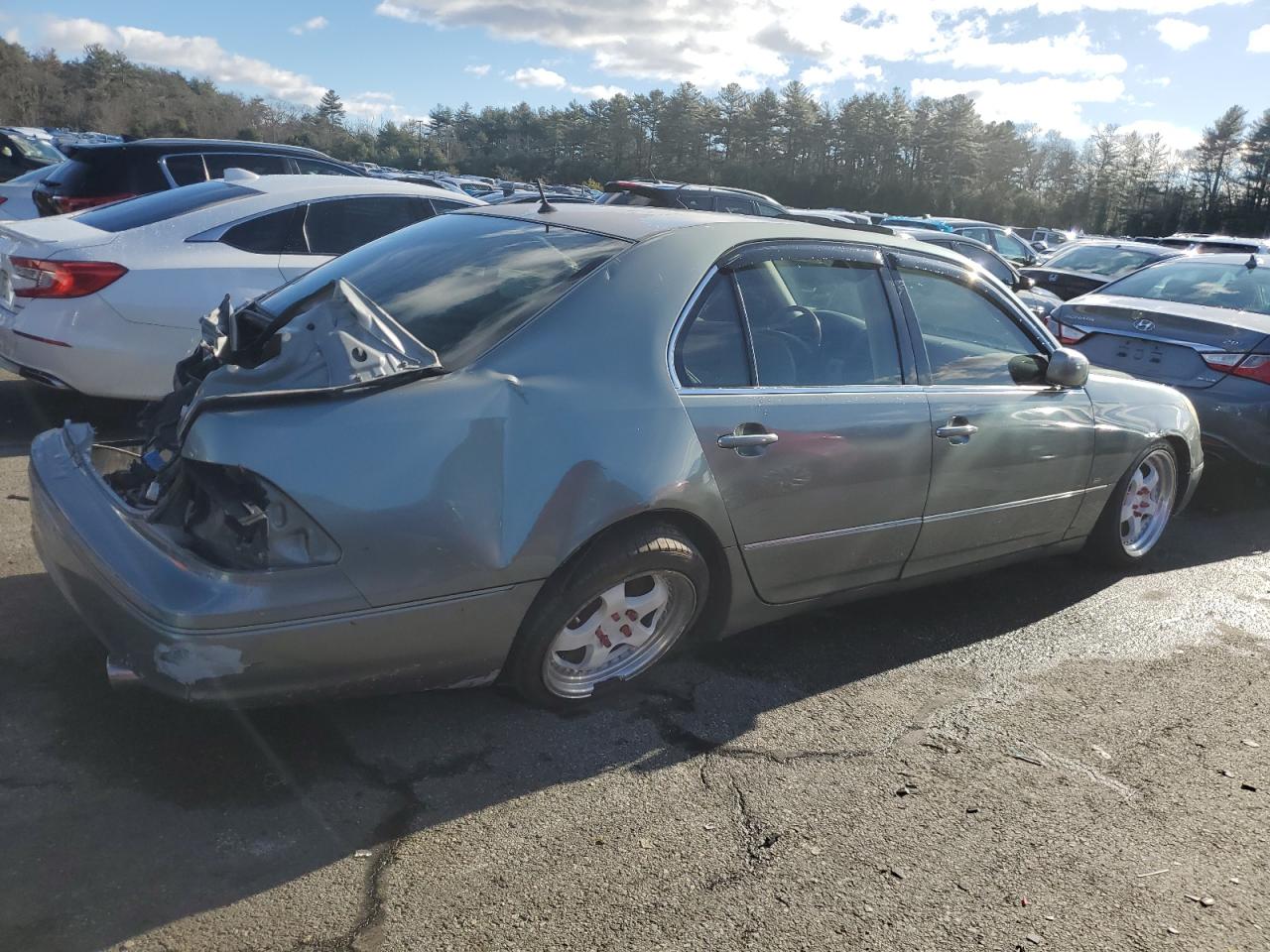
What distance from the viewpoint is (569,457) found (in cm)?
285

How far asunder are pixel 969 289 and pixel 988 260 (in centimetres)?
836

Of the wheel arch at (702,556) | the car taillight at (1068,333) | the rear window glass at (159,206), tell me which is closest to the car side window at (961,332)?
the wheel arch at (702,556)

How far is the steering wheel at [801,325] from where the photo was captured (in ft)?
11.6

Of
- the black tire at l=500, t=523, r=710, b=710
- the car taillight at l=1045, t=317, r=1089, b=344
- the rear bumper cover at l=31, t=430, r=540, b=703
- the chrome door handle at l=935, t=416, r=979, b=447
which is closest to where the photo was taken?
the rear bumper cover at l=31, t=430, r=540, b=703

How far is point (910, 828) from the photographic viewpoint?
2.86 metres

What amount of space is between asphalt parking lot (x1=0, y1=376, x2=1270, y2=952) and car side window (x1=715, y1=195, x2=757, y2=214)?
445 inches

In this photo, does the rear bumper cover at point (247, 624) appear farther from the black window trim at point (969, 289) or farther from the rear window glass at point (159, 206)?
the rear window glass at point (159, 206)

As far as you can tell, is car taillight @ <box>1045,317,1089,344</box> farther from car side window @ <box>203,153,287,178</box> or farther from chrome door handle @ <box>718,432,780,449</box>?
car side window @ <box>203,153,287,178</box>

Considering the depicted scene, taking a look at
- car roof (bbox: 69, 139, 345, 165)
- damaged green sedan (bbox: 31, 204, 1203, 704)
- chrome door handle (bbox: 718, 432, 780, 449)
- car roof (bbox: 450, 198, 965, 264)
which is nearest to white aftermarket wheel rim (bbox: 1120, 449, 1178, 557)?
damaged green sedan (bbox: 31, 204, 1203, 704)

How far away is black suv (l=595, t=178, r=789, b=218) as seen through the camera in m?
12.1

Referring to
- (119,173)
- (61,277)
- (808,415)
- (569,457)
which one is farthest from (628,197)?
(569,457)

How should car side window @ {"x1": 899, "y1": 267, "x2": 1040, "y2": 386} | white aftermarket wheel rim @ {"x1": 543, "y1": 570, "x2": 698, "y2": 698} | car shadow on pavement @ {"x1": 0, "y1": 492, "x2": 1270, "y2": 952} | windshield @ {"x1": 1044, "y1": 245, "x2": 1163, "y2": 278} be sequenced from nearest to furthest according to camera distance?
car shadow on pavement @ {"x1": 0, "y1": 492, "x2": 1270, "y2": 952} < white aftermarket wheel rim @ {"x1": 543, "y1": 570, "x2": 698, "y2": 698} < car side window @ {"x1": 899, "y1": 267, "x2": 1040, "y2": 386} < windshield @ {"x1": 1044, "y1": 245, "x2": 1163, "y2": 278}

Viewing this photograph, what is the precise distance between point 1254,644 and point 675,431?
3.02m

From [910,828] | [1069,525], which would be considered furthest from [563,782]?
[1069,525]
